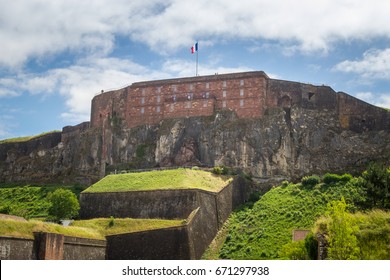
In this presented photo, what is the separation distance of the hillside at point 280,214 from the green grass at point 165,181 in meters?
3.89

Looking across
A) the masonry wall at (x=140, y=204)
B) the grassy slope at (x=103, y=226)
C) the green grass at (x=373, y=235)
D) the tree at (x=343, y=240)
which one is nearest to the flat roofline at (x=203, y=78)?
the masonry wall at (x=140, y=204)

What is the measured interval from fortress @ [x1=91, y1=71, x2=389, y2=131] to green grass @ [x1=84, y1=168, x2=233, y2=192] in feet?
38.9

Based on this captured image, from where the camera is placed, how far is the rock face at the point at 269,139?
67938mm

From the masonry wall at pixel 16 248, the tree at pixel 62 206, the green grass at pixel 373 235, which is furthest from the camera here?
the tree at pixel 62 206

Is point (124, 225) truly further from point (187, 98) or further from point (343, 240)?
point (343, 240)

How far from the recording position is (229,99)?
73125 mm

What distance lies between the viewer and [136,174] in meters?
64.9

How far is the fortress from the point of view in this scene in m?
69.9

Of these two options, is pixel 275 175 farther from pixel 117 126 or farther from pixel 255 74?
pixel 117 126

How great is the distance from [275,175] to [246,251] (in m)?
17.8

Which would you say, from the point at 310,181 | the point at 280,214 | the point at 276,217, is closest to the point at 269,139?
the point at 310,181

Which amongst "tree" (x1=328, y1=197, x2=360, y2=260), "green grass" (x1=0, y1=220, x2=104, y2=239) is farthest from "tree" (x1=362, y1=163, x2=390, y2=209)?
"green grass" (x1=0, y1=220, x2=104, y2=239)

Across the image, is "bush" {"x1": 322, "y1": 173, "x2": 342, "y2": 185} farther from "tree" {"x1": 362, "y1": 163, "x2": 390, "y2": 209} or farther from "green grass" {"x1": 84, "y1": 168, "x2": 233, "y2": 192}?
"tree" {"x1": 362, "y1": 163, "x2": 390, "y2": 209}

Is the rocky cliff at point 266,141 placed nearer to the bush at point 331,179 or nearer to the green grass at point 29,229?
the bush at point 331,179
